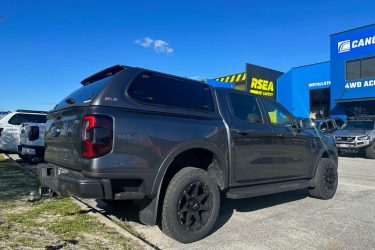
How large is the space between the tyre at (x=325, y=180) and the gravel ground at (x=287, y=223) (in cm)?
15

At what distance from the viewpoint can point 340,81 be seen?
23531mm

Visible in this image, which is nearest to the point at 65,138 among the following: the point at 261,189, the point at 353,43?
the point at 261,189

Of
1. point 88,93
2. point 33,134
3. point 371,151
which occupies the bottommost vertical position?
point 371,151

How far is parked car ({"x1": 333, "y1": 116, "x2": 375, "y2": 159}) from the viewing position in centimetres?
1599

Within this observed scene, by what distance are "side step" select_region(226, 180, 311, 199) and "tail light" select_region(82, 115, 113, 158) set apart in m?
1.96

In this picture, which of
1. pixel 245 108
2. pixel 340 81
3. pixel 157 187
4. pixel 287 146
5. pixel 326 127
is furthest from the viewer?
pixel 340 81

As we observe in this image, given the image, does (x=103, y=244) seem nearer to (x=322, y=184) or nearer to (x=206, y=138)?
(x=206, y=138)

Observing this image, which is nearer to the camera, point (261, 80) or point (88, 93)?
point (88, 93)

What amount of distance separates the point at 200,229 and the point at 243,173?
3.55 feet

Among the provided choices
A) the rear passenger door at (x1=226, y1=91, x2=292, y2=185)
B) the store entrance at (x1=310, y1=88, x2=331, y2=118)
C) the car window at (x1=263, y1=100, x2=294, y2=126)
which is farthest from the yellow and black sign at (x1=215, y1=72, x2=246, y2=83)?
the rear passenger door at (x1=226, y1=91, x2=292, y2=185)

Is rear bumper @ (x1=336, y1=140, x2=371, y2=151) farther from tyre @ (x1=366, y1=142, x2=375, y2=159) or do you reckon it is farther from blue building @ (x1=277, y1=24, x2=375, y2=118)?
blue building @ (x1=277, y1=24, x2=375, y2=118)

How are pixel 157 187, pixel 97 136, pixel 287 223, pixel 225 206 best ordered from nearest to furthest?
pixel 97 136
pixel 157 187
pixel 287 223
pixel 225 206

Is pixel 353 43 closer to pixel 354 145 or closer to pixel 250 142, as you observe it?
pixel 354 145

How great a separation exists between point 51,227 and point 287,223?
3.16 meters
